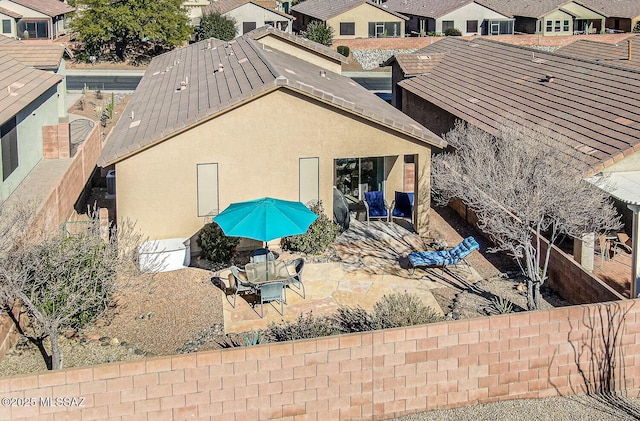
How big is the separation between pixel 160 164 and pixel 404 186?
8678 millimetres

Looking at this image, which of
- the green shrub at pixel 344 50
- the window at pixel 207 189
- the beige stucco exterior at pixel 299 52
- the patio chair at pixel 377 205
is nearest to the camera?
the window at pixel 207 189

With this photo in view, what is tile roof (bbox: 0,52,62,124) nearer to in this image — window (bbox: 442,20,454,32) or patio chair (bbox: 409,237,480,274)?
patio chair (bbox: 409,237,480,274)

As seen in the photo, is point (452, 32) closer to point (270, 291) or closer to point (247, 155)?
point (247, 155)

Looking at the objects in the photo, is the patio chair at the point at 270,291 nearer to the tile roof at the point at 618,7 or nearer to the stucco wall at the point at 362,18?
the stucco wall at the point at 362,18

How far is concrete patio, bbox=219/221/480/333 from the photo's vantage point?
53.7ft

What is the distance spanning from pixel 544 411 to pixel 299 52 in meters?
→ 22.4

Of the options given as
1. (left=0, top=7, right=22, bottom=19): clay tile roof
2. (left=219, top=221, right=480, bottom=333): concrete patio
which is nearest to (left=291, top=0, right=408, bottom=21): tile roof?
(left=0, top=7, right=22, bottom=19): clay tile roof

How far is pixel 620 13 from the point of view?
3113 inches

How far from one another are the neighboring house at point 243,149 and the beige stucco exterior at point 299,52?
9.24 metres

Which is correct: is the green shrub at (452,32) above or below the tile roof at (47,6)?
below

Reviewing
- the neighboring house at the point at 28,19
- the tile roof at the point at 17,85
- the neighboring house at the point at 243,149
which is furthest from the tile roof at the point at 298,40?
the neighboring house at the point at 28,19

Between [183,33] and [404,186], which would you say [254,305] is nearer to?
[404,186]

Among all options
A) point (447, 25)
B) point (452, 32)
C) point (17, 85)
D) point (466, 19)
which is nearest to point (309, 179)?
point (17, 85)

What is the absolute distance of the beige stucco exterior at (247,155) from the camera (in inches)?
759
